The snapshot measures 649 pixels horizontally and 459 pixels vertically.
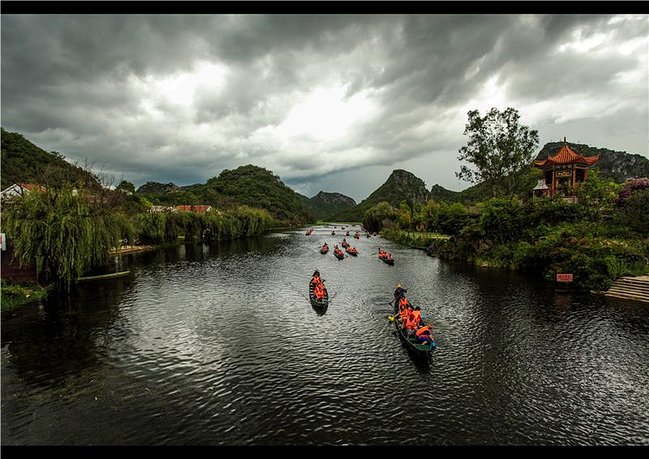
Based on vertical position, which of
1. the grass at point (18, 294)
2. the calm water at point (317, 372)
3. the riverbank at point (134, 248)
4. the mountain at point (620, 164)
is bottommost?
the calm water at point (317, 372)

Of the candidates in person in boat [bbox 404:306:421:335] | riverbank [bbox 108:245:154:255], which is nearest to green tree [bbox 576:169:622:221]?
person in boat [bbox 404:306:421:335]

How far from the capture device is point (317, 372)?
16672mm

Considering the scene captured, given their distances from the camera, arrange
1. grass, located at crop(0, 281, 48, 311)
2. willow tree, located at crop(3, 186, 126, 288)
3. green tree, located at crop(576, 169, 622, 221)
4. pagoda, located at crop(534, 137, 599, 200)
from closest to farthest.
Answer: grass, located at crop(0, 281, 48, 311)
willow tree, located at crop(3, 186, 126, 288)
green tree, located at crop(576, 169, 622, 221)
pagoda, located at crop(534, 137, 599, 200)

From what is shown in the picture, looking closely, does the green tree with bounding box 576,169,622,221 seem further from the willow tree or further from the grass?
the grass

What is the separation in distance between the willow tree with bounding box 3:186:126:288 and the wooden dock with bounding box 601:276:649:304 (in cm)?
4186

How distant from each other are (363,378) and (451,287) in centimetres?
2080

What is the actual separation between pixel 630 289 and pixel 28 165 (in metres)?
105

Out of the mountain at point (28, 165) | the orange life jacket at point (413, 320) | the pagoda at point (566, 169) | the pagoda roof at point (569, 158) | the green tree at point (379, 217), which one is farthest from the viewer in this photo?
the green tree at point (379, 217)

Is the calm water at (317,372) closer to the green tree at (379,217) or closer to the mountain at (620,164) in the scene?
the green tree at (379,217)

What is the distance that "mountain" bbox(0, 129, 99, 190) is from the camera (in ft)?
108

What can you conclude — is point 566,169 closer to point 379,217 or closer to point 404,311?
point 404,311

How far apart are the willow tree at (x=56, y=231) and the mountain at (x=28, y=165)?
245 cm

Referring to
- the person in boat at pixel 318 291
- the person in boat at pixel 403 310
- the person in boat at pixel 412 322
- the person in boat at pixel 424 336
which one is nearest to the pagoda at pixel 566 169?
the person in boat at pixel 403 310

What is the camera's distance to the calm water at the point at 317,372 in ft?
40.9
